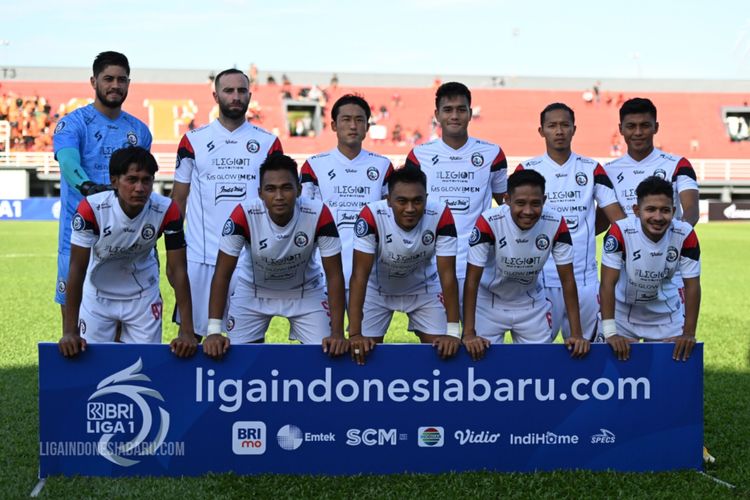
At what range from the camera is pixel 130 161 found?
13.7 feet

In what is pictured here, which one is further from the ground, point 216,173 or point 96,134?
point 96,134

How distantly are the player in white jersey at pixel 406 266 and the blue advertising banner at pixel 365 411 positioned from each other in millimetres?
216

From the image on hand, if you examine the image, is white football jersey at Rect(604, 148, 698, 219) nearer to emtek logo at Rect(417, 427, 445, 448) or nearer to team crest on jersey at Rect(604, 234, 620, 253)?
team crest on jersey at Rect(604, 234, 620, 253)

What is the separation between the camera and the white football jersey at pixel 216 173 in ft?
16.6

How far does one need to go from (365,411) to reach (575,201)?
1.87m

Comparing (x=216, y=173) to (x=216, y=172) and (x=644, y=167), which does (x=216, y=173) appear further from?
(x=644, y=167)

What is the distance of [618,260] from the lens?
4.52 m

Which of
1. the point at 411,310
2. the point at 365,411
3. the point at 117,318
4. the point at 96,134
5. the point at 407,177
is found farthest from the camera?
the point at 96,134

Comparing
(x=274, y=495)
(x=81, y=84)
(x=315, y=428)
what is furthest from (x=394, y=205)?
(x=81, y=84)

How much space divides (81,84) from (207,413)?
4217 cm

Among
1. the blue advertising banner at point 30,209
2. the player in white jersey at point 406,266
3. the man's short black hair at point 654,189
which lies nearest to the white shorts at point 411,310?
the player in white jersey at point 406,266

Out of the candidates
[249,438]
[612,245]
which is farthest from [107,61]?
[612,245]

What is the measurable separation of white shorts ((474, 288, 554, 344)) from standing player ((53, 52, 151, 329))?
217 centimetres

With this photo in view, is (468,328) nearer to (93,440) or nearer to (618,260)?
Result: (618,260)
